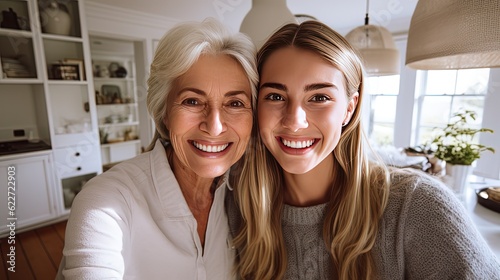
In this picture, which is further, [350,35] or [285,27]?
[350,35]

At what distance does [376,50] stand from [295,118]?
68.2 inches

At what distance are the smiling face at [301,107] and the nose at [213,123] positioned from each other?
0.14m

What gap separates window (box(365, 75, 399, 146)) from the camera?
4.71 m

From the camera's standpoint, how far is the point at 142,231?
2.95 ft

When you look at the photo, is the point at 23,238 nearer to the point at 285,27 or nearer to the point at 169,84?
the point at 169,84

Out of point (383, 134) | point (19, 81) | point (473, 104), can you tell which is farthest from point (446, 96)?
point (19, 81)

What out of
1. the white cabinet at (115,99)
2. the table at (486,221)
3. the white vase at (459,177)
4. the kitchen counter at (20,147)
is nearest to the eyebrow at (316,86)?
the table at (486,221)

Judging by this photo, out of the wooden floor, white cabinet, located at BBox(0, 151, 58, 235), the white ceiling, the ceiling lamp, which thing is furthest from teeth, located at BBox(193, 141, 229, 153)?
white cabinet, located at BBox(0, 151, 58, 235)

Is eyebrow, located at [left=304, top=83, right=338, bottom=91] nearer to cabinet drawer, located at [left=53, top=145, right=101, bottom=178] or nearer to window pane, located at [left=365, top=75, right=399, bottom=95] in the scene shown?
cabinet drawer, located at [left=53, top=145, right=101, bottom=178]

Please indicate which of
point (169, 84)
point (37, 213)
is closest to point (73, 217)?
point (169, 84)

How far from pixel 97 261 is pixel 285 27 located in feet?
3.07

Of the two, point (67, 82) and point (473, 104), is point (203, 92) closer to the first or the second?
point (67, 82)

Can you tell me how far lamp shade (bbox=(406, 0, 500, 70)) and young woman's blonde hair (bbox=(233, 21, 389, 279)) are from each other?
20 centimetres

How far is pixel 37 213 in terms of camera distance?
3080 millimetres
